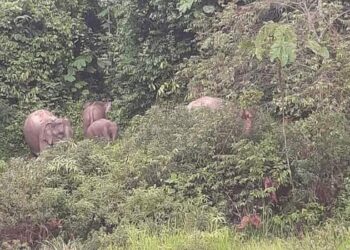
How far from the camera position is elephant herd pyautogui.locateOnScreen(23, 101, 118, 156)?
9.31 meters

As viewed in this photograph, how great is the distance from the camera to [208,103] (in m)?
7.91

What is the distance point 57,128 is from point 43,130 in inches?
9.2

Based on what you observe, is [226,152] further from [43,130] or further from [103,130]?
[43,130]

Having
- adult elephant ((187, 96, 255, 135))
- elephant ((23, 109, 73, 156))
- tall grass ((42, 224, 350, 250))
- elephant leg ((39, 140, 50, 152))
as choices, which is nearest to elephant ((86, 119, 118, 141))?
elephant ((23, 109, 73, 156))

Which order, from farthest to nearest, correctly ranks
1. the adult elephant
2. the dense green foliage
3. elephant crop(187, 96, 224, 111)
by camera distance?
elephant crop(187, 96, 224, 111) → the adult elephant → the dense green foliage

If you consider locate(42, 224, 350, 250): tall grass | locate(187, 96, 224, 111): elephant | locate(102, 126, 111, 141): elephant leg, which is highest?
locate(187, 96, 224, 111): elephant

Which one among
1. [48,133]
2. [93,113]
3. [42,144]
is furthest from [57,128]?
[93,113]

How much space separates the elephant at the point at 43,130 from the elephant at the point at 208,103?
1.98 meters

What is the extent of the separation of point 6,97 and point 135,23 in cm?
240

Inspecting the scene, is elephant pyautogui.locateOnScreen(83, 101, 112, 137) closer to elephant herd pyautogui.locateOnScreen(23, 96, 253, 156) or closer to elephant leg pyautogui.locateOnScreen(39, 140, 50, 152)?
elephant herd pyautogui.locateOnScreen(23, 96, 253, 156)

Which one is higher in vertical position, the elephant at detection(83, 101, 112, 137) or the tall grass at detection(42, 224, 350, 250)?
the elephant at detection(83, 101, 112, 137)

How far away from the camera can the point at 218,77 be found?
8.11 meters

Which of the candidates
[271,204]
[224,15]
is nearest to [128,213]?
[271,204]

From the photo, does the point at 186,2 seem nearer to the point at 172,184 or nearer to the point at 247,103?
the point at 247,103
